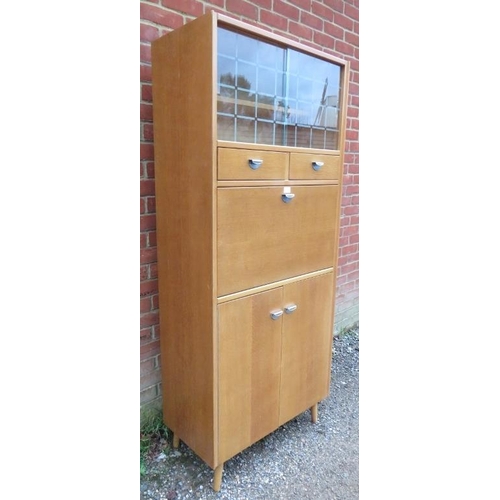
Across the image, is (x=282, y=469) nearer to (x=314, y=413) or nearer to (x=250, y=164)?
(x=314, y=413)

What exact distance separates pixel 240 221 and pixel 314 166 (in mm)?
490

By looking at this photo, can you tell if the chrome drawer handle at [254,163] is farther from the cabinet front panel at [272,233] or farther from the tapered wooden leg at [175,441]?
the tapered wooden leg at [175,441]

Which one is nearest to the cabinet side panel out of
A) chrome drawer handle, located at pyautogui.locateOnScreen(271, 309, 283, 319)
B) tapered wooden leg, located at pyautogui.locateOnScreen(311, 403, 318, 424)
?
chrome drawer handle, located at pyautogui.locateOnScreen(271, 309, 283, 319)

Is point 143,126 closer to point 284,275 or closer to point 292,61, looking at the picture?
point 292,61

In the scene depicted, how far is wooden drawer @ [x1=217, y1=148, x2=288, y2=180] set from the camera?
4.50ft

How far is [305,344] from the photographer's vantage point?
187cm

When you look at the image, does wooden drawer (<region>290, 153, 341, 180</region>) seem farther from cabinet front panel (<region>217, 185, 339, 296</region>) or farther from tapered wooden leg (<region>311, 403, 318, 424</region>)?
tapered wooden leg (<region>311, 403, 318, 424</region>)

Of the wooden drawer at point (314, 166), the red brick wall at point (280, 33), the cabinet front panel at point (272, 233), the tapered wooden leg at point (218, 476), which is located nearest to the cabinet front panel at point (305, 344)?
the cabinet front panel at point (272, 233)

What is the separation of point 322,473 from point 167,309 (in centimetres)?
107

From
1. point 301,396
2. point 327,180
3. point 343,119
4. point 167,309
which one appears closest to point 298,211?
point 327,180

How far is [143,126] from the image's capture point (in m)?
1.72

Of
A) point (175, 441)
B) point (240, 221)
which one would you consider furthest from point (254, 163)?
point (175, 441)

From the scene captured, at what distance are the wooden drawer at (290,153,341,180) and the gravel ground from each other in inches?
53.4

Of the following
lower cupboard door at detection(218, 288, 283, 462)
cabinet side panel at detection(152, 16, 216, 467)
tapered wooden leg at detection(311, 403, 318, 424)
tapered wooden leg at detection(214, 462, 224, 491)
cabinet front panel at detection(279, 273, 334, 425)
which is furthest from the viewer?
tapered wooden leg at detection(311, 403, 318, 424)
